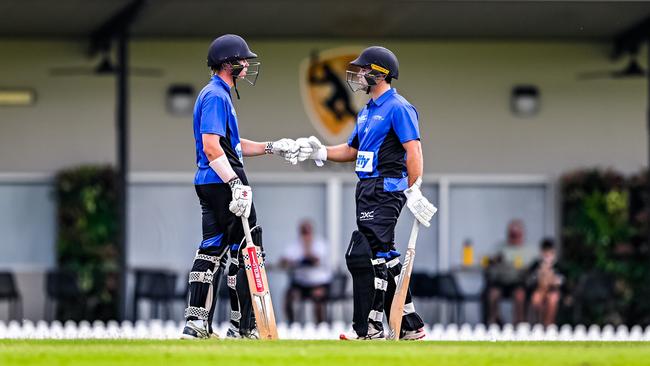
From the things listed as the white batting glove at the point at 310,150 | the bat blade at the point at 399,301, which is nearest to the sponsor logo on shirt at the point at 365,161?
the white batting glove at the point at 310,150

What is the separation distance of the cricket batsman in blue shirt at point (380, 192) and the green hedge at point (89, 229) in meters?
9.50

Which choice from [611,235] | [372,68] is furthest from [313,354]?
[611,235]

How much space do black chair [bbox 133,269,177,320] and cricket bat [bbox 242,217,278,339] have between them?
8.70m

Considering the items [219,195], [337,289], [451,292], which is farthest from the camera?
[451,292]

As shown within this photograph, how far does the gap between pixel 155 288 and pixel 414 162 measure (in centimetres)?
920

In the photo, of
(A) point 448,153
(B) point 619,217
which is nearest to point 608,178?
(B) point 619,217

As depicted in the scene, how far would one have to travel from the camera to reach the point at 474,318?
19531 millimetres

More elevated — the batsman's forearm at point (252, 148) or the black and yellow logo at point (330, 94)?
the black and yellow logo at point (330, 94)

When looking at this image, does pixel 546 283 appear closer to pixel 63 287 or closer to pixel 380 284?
pixel 63 287

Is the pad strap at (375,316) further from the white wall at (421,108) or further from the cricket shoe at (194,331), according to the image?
the white wall at (421,108)

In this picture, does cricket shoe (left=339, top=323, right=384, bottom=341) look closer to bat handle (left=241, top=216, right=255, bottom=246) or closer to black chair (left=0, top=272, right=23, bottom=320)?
bat handle (left=241, top=216, right=255, bottom=246)

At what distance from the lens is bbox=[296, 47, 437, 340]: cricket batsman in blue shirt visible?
9766 millimetres

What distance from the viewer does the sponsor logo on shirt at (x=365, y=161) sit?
32.4 feet

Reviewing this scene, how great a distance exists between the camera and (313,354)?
8344 millimetres
